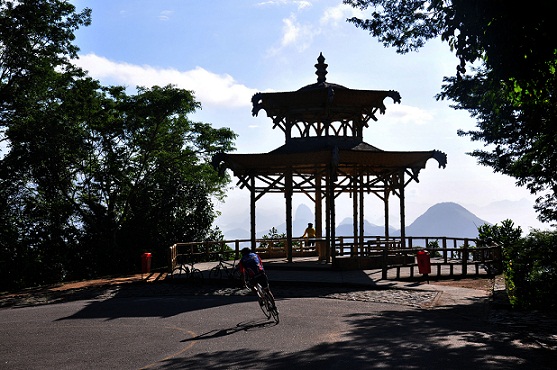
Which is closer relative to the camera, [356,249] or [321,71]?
[356,249]

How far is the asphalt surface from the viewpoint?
996 centimetres

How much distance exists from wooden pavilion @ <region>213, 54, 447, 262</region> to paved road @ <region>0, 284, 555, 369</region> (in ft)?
25.5

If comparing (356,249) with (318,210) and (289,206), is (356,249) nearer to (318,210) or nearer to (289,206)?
(289,206)

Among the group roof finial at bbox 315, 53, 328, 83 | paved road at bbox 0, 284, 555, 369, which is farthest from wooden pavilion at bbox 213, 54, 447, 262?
paved road at bbox 0, 284, 555, 369

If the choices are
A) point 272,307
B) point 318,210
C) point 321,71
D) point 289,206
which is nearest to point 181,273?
point 289,206

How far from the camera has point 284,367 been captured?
9.26 meters

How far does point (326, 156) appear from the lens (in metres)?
24.3

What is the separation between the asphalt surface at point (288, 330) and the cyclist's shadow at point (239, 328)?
0.05 metres

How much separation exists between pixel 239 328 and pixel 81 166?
2317 centimetres

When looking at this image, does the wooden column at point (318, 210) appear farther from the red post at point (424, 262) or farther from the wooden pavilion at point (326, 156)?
the red post at point (424, 262)

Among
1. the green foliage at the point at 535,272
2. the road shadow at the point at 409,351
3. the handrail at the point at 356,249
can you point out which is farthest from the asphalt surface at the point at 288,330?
the handrail at the point at 356,249

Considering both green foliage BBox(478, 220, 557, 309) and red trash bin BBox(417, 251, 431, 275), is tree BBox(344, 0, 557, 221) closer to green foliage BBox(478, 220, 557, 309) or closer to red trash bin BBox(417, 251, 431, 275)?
green foliage BBox(478, 220, 557, 309)

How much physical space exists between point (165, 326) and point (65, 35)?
19276mm

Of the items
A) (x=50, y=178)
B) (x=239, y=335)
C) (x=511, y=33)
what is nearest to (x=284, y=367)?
(x=239, y=335)
